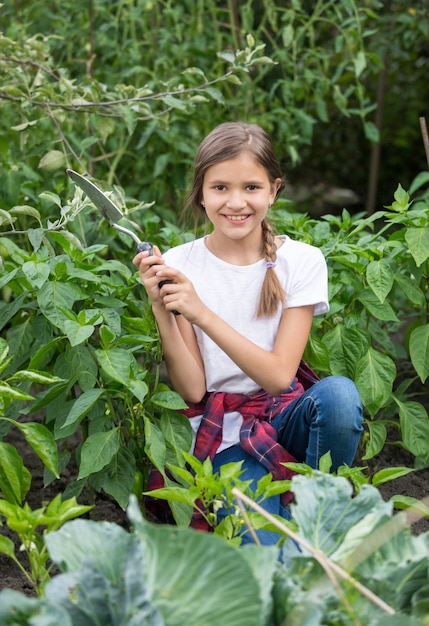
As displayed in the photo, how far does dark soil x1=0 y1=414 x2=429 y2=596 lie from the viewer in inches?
82.7

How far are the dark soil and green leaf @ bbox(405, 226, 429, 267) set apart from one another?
0.59 meters

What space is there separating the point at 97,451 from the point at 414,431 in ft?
2.86

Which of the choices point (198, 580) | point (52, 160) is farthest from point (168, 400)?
point (52, 160)

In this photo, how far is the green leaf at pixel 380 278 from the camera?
2.18 metres

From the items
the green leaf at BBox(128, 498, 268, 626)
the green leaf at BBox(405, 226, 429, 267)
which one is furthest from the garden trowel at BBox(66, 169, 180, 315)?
the green leaf at BBox(128, 498, 268, 626)

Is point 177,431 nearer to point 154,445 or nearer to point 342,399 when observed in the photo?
point 154,445

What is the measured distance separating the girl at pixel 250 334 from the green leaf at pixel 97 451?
0.24 m

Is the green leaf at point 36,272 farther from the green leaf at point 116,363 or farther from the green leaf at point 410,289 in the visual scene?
the green leaf at point 410,289

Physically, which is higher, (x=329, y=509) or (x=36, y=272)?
(x=36, y=272)

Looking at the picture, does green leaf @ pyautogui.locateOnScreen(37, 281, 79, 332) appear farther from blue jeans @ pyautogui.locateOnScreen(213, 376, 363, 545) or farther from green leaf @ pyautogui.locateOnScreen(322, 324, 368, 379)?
green leaf @ pyautogui.locateOnScreen(322, 324, 368, 379)

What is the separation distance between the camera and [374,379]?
7.29ft

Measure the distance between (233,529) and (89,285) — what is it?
2.29 ft

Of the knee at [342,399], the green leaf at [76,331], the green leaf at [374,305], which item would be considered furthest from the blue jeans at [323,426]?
the green leaf at [76,331]

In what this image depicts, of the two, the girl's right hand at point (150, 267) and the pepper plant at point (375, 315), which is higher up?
the girl's right hand at point (150, 267)
